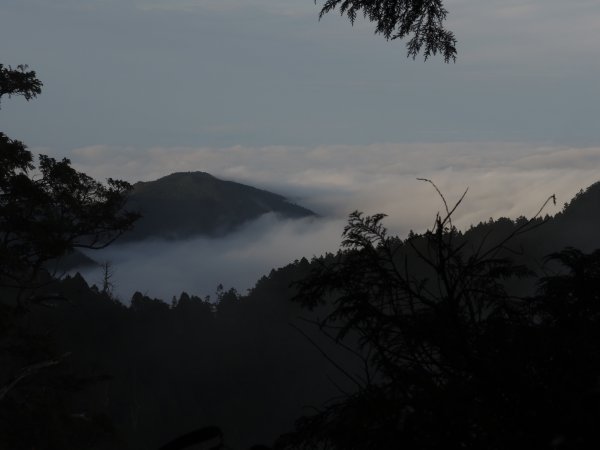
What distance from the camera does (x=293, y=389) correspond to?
112625 mm

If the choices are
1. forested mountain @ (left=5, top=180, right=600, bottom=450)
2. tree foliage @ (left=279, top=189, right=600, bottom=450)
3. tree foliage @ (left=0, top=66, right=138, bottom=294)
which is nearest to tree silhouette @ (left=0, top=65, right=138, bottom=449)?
tree foliage @ (left=0, top=66, right=138, bottom=294)

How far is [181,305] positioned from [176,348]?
702cm

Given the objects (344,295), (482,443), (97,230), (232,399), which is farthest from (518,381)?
(232,399)

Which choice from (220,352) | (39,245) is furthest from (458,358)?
(220,352)

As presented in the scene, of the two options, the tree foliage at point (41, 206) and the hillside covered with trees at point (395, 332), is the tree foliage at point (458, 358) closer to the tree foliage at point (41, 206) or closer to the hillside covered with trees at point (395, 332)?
the hillside covered with trees at point (395, 332)

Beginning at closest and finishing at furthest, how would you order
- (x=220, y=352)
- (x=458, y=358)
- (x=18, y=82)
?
(x=458, y=358) < (x=18, y=82) < (x=220, y=352)

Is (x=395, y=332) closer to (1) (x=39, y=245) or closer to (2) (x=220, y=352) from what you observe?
(1) (x=39, y=245)

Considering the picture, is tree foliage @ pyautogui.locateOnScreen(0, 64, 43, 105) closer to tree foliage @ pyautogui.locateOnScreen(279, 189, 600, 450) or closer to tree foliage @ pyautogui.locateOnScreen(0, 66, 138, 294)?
tree foliage @ pyautogui.locateOnScreen(0, 66, 138, 294)

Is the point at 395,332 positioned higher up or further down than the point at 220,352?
higher up

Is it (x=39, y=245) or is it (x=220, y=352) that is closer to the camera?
(x=39, y=245)

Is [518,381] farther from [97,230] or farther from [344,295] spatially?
[97,230]

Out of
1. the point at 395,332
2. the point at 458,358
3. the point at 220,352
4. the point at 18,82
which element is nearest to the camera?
the point at 458,358

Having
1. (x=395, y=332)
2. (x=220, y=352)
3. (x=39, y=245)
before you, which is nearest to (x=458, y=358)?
(x=395, y=332)

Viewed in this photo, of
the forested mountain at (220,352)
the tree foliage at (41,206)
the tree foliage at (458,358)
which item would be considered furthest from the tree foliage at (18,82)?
the forested mountain at (220,352)
